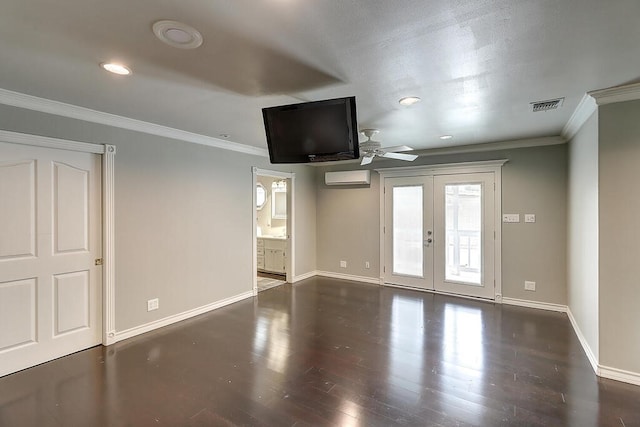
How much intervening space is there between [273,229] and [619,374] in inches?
A: 243

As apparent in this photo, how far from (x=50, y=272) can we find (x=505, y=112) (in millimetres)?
4849

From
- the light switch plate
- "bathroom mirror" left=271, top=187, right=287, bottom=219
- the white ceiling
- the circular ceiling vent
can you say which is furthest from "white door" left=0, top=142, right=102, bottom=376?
the light switch plate

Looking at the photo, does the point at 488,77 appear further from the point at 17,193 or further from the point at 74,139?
the point at 17,193

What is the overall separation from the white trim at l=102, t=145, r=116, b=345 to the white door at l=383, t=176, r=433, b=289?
4.31 metres

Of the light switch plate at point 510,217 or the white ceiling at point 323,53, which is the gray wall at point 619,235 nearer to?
the white ceiling at point 323,53

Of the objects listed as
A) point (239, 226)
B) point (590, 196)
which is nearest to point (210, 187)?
point (239, 226)

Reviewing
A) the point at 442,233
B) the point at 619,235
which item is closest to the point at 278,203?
the point at 442,233

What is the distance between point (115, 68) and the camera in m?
2.18

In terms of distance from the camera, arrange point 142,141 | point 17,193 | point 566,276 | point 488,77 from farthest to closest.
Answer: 1. point 566,276
2. point 142,141
3. point 17,193
4. point 488,77

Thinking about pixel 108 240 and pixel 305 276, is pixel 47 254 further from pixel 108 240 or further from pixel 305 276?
pixel 305 276

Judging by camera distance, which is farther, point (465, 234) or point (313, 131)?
point (465, 234)

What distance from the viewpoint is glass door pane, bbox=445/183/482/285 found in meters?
4.98

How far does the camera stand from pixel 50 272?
117 inches

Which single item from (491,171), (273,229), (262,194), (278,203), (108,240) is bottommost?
(273,229)
